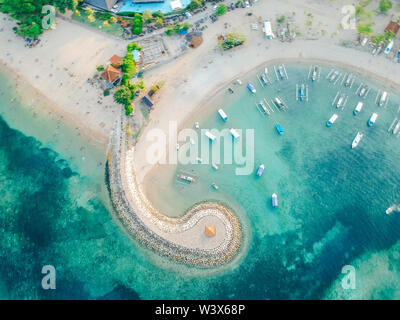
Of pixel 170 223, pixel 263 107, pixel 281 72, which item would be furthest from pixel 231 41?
pixel 170 223

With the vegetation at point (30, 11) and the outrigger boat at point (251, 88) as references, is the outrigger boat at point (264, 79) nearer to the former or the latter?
the outrigger boat at point (251, 88)

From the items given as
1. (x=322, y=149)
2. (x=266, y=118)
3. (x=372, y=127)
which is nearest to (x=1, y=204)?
(x=266, y=118)

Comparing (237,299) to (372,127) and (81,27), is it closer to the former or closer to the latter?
(372,127)

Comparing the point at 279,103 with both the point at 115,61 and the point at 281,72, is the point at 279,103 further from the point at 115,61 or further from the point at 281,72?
the point at 115,61

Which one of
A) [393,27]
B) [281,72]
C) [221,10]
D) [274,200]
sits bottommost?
[274,200]

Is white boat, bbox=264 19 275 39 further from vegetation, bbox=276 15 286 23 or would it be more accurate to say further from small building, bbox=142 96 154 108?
small building, bbox=142 96 154 108

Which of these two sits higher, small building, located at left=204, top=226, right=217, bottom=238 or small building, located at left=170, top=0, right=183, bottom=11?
small building, located at left=170, top=0, right=183, bottom=11

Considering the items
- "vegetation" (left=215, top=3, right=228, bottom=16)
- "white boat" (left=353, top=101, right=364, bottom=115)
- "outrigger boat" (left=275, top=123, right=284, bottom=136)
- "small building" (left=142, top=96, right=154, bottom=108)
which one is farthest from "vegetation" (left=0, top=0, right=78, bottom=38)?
"white boat" (left=353, top=101, right=364, bottom=115)
